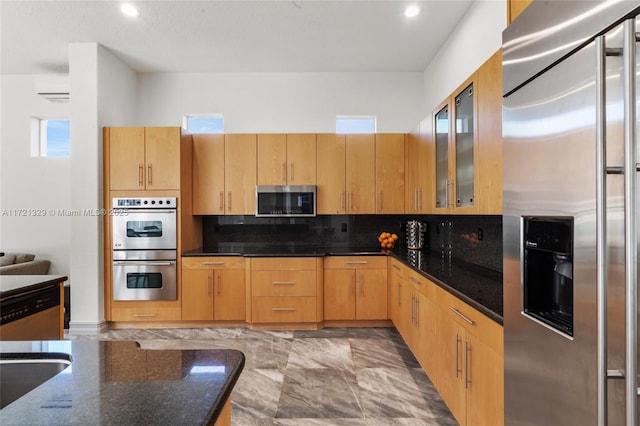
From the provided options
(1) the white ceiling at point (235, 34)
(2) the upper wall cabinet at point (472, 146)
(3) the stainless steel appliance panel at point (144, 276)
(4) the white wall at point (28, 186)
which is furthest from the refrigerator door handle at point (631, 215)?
(4) the white wall at point (28, 186)

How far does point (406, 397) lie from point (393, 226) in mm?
2399

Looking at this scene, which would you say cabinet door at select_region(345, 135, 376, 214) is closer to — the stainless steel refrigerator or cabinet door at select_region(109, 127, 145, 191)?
cabinet door at select_region(109, 127, 145, 191)

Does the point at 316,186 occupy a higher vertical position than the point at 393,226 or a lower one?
higher

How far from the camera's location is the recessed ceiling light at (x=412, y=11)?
3.14 meters

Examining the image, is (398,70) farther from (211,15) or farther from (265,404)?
(265,404)

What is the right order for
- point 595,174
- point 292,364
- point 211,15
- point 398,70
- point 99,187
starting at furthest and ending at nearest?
1. point 398,70
2. point 99,187
3. point 211,15
4. point 292,364
5. point 595,174

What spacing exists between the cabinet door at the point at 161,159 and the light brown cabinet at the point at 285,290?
1.36 m

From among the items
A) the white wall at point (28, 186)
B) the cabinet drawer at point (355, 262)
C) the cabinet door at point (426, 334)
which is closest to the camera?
the cabinet door at point (426, 334)

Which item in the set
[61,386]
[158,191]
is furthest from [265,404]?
[158,191]

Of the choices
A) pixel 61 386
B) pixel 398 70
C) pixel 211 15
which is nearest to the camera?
pixel 61 386

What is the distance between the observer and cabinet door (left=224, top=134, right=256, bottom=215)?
4.16 meters

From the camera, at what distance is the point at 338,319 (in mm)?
3920

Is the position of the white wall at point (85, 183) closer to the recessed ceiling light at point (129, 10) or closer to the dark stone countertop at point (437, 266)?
the recessed ceiling light at point (129, 10)

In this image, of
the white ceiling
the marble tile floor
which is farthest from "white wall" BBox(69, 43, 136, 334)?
the marble tile floor
